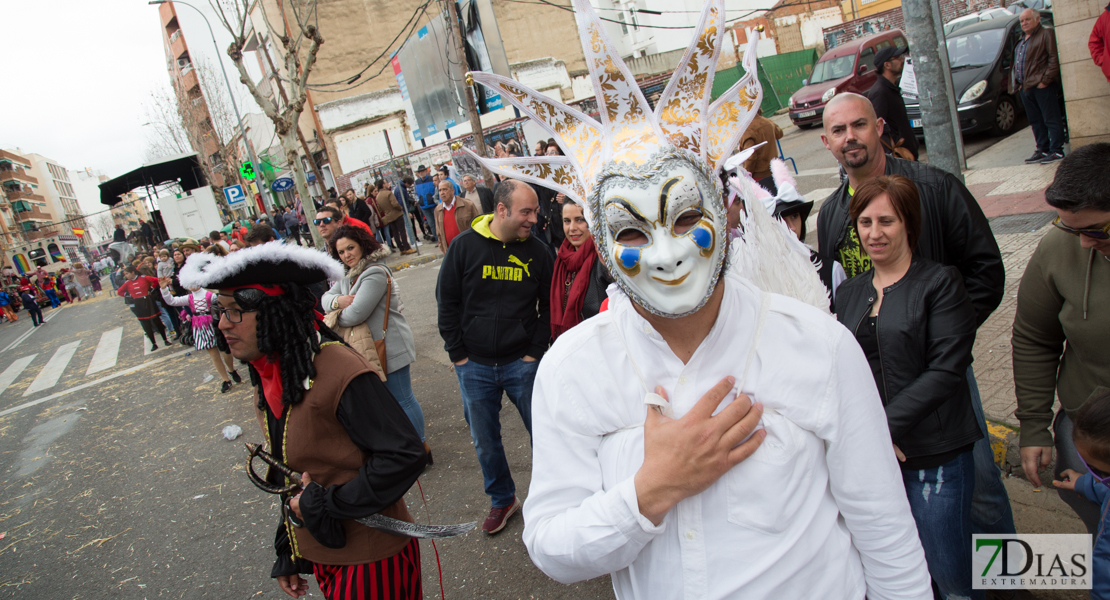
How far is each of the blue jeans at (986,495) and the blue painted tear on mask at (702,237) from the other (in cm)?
170

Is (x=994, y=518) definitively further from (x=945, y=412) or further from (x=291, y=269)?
(x=291, y=269)

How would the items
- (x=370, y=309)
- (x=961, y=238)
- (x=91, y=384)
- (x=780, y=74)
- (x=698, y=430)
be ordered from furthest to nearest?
(x=780, y=74) < (x=91, y=384) < (x=370, y=309) < (x=961, y=238) < (x=698, y=430)

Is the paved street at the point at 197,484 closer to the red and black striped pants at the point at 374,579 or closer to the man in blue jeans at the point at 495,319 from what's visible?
the red and black striped pants at the point at 374,579

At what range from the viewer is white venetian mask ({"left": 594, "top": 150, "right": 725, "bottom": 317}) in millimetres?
1168

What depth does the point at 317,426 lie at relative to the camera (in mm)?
2195

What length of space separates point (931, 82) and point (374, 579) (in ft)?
16.5

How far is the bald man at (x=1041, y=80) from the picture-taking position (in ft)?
24.1

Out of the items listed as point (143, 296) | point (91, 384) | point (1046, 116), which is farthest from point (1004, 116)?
point (91, 384)

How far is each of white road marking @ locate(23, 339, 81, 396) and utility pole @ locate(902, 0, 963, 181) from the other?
45.1 ft

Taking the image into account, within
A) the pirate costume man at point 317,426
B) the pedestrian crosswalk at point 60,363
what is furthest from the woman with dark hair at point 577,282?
the pedestrian crosswalk at point 60,363

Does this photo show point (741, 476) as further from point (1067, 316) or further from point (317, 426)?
point (1067, 316)

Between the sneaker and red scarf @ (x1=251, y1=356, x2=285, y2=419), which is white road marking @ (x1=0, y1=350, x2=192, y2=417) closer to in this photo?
the sneaker

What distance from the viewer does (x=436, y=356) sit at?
25.1ft

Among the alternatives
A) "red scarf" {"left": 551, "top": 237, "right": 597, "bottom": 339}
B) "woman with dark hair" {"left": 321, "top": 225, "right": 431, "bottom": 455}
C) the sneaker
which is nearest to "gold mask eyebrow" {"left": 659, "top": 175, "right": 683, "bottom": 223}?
"red scarf" {"left": 551, "top": 237, "right": 597, "bottom": 339}
